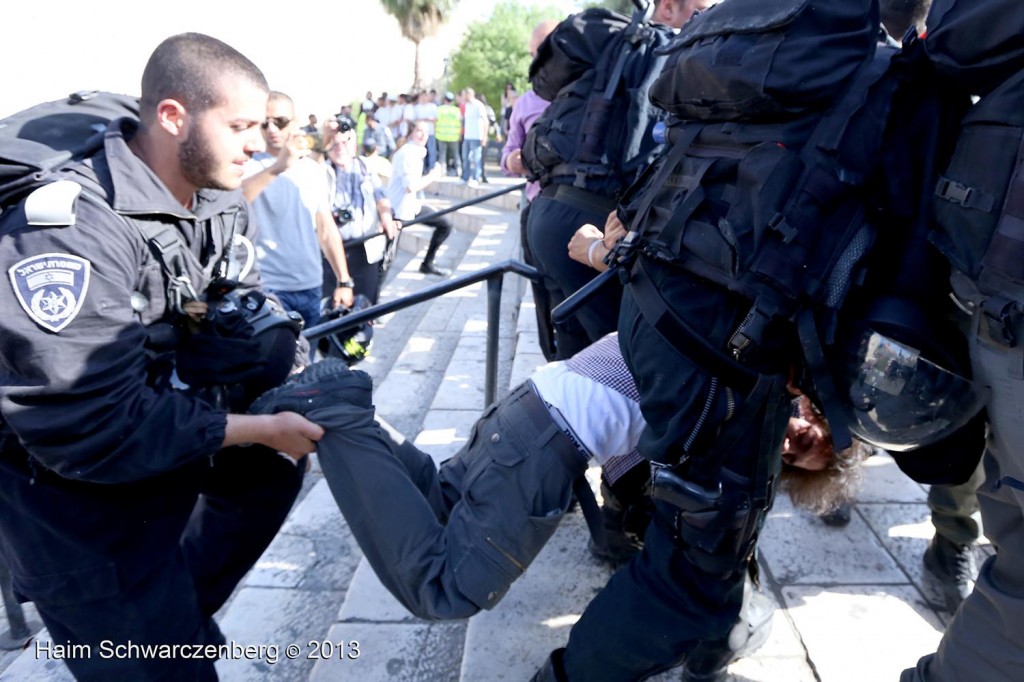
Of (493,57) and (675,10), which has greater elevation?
(675,10)

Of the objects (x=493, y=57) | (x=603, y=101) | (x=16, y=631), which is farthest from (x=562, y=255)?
(x=493, y=57)

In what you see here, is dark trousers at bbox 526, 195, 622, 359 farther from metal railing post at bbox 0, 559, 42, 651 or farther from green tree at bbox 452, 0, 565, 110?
green tree at bbox 452, 0, 565, 110

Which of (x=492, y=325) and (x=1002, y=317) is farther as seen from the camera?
(x=492, y=325)

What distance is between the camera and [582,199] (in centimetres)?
281

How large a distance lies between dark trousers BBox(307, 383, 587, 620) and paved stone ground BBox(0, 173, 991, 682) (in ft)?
0.29

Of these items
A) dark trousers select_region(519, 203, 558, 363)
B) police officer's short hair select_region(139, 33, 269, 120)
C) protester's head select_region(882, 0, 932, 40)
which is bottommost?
dark trousers select_region(519, 203, 558, 363)

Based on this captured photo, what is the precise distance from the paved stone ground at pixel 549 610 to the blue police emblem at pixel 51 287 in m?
0.84

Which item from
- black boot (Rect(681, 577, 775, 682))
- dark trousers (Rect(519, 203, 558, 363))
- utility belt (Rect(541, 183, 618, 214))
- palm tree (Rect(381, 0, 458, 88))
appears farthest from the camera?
palm tree (Rect(381, 0, 458, 88))

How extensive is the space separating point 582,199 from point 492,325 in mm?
642

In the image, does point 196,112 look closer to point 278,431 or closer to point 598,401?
point 278,431

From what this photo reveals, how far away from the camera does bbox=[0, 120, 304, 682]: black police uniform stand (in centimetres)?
140

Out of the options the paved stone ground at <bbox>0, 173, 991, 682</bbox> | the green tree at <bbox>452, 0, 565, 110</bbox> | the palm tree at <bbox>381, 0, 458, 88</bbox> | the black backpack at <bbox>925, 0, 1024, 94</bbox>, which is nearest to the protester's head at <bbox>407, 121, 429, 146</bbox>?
the paved stone ground at <bbox>0, 173, 991, 682</bbox>

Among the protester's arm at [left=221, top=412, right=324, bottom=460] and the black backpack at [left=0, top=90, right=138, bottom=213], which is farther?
the protester's arm at [left=221, top=412, right=324, bottom=460]

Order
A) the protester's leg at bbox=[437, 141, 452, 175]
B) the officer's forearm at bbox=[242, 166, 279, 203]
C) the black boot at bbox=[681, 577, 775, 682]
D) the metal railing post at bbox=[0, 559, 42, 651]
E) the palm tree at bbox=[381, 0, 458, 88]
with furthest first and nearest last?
the palm tree at bbox=[381, 0, 458, 88] < the protester's leg at bbox=[437, 141, 452, 175] < the officer's forearm at bbox=[242, 166, 279, 203] < the metal railing post at bbox=[0, 559, 42, 651] < the black boot at bbox=[681, 577, 775, 682]
